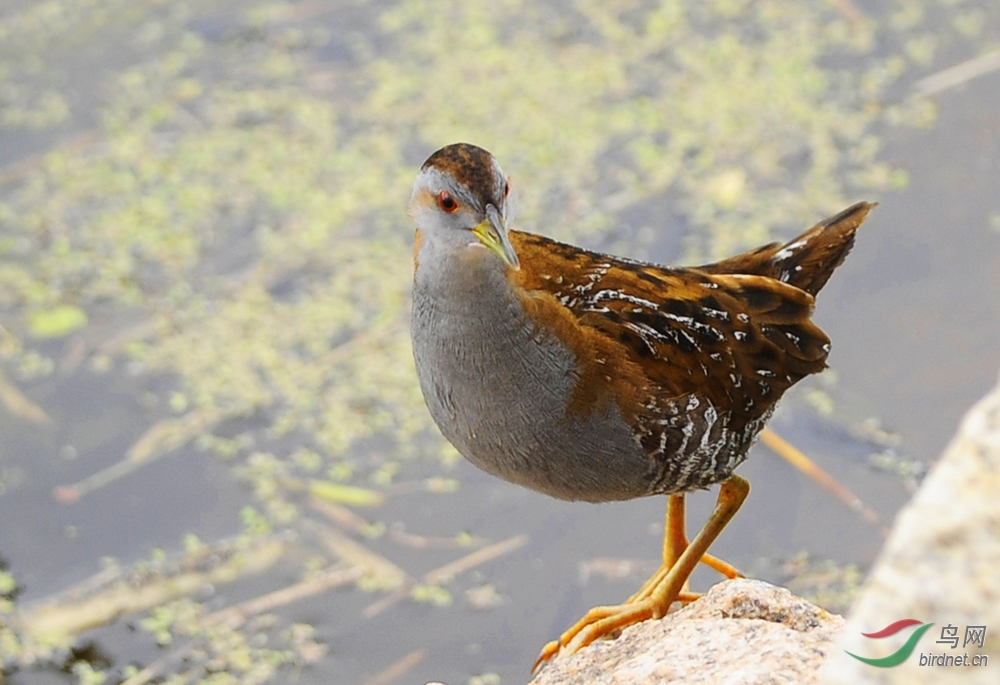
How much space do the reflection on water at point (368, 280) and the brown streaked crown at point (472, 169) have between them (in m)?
2.06

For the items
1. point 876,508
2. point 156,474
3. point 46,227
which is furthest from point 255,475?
point 876,508

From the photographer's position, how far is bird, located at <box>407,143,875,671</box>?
278 cm

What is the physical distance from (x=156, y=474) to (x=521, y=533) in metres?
1.42

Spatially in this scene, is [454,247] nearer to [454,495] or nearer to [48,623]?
[454,495]

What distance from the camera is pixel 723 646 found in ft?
8.15

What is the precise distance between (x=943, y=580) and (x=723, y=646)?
949 millimetres

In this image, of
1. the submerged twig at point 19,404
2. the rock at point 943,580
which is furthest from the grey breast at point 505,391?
the submerged twig at point 19,404

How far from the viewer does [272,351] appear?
5.29 m

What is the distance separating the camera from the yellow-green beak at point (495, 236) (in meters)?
2.67

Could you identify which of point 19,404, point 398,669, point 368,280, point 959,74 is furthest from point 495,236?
point 959,74

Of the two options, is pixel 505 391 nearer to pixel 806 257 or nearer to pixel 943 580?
pixel 806 257

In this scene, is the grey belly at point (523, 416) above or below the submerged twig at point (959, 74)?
below

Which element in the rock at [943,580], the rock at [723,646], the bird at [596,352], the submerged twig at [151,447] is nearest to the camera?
the rock at [943,580]

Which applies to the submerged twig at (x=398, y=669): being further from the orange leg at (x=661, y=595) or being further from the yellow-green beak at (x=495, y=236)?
the yellow-green beak at (x=495, y=236)
